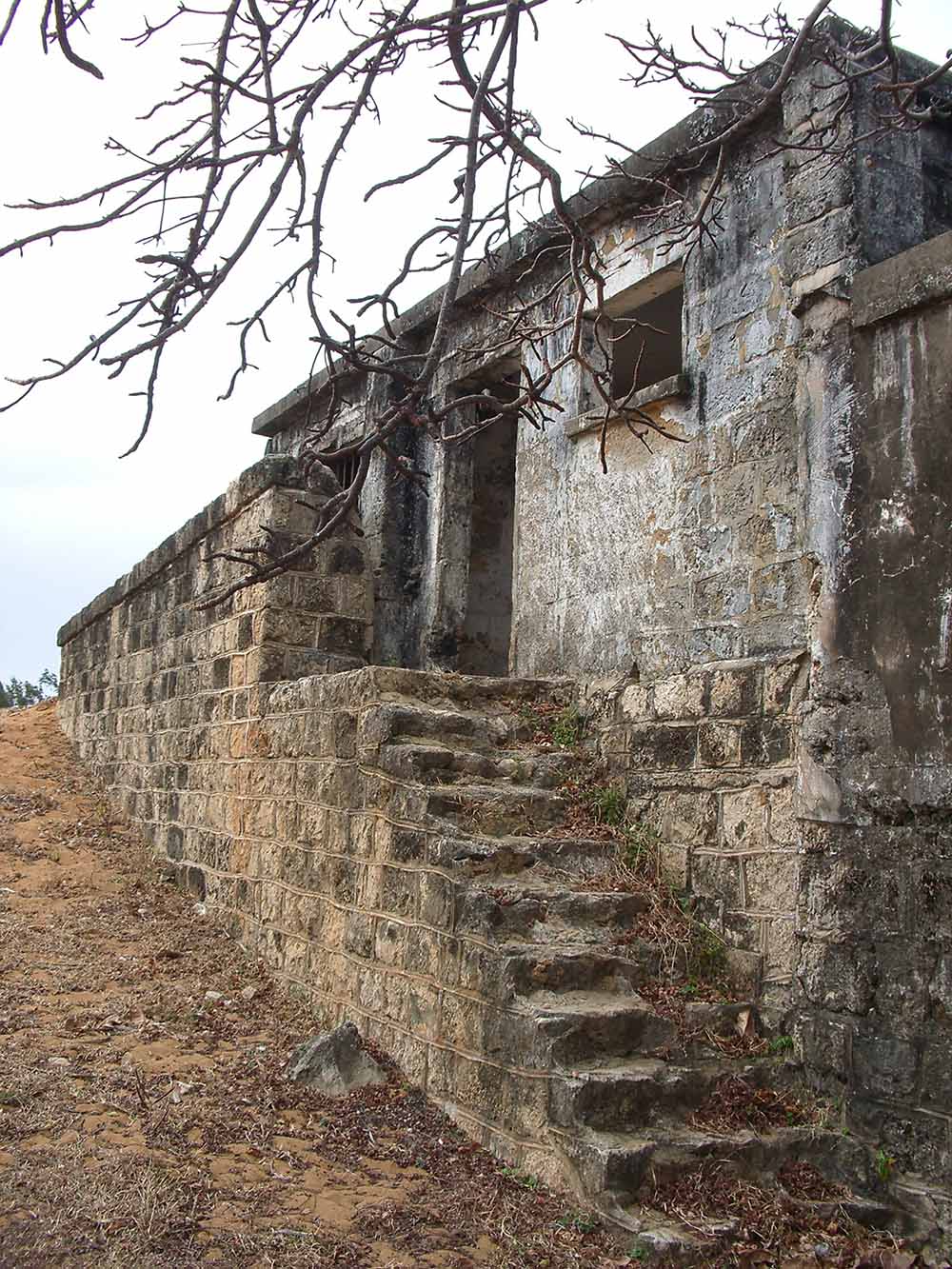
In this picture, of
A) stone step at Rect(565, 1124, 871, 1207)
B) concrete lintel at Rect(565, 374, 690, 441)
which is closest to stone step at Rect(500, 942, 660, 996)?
stone step at Rect(565, 1124, 871, 1207)

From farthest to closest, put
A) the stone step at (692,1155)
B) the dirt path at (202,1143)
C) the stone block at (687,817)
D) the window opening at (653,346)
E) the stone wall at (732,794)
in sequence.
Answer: the window opening at (653,346)
the stone block at (687,817)
the stone wall at (732,794)
the stone step at (692,1155)
the dirt path at (202,1143)

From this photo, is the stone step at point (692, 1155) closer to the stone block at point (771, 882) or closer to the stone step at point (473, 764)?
the stone block at point (771, 882)

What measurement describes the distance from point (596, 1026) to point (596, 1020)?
2 centimetres

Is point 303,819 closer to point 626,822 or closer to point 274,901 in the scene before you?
point 274,901

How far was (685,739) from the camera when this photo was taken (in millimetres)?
5191

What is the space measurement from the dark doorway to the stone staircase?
125 inches

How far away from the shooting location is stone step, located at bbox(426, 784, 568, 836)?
16.5ft

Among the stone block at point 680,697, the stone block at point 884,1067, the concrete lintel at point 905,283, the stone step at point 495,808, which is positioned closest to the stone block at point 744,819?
the stone block at point 680,697

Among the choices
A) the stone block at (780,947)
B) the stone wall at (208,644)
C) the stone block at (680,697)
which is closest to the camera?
the stone block at (780,947)

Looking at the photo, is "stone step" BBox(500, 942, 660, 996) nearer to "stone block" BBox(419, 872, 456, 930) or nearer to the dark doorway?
"stone block" BBox(419, 872, 456, 930)

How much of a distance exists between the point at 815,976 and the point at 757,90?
12.4 feet

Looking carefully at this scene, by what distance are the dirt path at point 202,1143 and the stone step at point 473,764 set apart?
4.23ft

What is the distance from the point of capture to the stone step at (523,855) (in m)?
4.79

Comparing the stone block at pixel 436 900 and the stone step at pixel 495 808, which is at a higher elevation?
the stone step at pixel 495 808
